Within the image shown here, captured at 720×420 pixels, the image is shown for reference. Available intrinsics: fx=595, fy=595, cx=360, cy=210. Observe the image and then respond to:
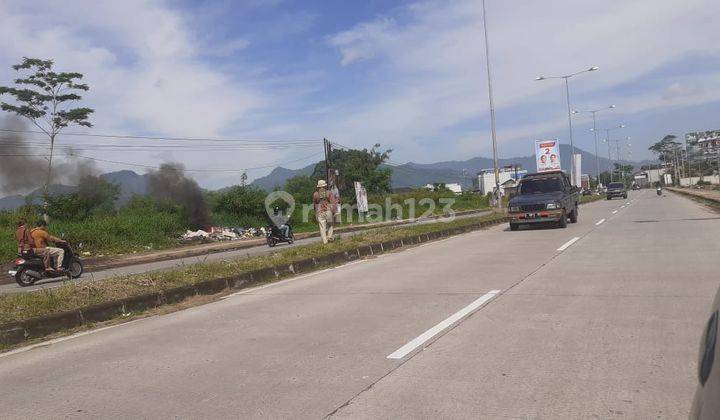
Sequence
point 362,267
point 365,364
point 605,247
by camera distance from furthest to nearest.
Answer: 1. point 605,247
2. point 362,267
3. point 365,364

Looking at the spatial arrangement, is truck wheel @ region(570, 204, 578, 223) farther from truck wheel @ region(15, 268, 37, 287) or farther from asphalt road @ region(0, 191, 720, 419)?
truck wheel @ region(15, 268, 37, 287)

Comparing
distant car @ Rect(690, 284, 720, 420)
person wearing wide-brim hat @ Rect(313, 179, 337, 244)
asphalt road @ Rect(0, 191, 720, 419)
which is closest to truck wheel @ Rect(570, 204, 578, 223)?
person wearing wide-brim hat @ Rect(313, 179, 337, 244)

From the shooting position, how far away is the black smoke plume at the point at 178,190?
3528 cm

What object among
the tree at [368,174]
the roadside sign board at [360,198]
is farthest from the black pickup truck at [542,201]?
the tree at [368,174]

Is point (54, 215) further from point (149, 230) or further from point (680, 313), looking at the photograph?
point (680, 313)

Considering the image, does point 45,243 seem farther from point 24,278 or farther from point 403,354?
point 403,354

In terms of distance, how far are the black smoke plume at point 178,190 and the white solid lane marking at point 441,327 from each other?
96.1ft

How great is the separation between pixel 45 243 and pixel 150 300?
25.1ft

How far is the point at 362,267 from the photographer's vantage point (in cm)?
1241

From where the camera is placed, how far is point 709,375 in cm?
189

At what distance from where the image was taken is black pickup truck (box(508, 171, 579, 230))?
19047 millimetres

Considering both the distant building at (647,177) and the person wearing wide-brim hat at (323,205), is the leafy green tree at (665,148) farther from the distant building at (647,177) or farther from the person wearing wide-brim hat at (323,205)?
the person wearing wide-brim hat at (323,205)

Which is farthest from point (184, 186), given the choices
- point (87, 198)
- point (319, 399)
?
point (319, 399)

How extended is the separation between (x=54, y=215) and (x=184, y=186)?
7.37 meters
